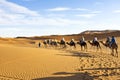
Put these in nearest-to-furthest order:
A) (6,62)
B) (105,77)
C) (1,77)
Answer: (105,77) < (1,77) < (6,62)

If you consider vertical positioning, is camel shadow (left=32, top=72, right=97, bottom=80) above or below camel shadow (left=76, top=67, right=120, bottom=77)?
below

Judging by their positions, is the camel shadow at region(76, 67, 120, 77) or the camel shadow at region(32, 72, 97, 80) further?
the camel shadow at region(76, 67, 120, 77)

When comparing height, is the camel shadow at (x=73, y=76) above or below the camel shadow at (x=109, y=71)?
below

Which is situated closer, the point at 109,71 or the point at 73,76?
the point at 73,76

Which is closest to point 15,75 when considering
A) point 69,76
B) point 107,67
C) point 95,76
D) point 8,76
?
point 8,76

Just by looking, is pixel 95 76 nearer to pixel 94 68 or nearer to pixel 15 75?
pixel 94 68

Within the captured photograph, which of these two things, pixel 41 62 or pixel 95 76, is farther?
pixel 41 62

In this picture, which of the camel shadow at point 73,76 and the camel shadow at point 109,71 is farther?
the camel shadow at point 109,71

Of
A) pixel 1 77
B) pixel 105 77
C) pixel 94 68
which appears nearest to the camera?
pixel 105 77

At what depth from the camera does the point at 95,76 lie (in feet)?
52.5

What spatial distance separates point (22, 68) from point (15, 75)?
179 cm

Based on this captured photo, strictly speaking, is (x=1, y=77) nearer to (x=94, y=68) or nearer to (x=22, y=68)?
(x=22, y=68)

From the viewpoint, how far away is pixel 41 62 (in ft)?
69.2

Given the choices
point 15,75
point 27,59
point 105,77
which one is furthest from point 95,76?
point 27,59
